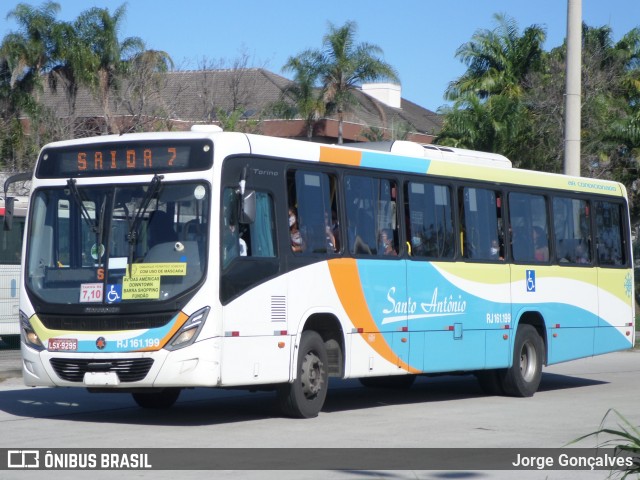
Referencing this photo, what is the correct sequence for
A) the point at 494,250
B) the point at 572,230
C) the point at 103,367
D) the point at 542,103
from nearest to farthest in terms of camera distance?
the point at 103,367 < the point at 494,250 < the point at 572,230 < the point at 542,103

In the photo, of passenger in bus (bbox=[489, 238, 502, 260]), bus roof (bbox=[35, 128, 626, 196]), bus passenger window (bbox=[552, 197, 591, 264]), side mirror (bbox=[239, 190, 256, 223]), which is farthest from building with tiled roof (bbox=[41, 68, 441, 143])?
side mirror (bbox=[239, 190, 256, 223])

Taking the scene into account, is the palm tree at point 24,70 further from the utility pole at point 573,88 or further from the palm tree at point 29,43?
the utility pole at point 573,88

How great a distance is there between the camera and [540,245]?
18.0 metres

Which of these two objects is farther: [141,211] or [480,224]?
[480,224]

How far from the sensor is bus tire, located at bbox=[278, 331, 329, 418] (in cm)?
1330

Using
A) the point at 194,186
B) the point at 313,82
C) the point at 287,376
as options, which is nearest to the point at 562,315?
the point at 287,376

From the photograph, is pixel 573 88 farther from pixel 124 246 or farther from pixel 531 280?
pixel 124 246

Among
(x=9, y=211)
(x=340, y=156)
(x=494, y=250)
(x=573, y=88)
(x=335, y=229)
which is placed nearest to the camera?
(x=9, y=211)

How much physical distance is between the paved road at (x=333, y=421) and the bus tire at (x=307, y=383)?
185 millimetres

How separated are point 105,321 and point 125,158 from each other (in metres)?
1.79

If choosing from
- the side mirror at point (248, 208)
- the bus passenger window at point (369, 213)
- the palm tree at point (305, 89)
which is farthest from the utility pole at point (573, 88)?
the palm tree at point (305, 89)

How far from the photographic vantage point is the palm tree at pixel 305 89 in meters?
48.5

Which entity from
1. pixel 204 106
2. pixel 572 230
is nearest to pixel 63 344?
pixel 572 230

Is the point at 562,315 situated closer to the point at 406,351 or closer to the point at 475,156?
the point at 475,156
